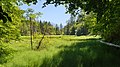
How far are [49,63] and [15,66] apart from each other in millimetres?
1726

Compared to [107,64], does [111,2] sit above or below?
above

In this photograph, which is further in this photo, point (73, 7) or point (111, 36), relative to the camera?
point (111, 36)

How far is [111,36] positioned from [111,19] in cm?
1126

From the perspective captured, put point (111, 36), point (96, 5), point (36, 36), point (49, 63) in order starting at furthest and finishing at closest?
point (36, 36), point (111, 36), point (49, 63), point (96, 5)

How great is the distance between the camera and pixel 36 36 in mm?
34812

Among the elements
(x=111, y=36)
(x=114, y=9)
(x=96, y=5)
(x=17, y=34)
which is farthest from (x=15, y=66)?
(x=111, y=36)

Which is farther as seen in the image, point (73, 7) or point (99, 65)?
point (99, 65)

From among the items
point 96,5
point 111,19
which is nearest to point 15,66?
point 111,19

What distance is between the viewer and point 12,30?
45.8ft

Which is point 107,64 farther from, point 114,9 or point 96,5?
point 96,5

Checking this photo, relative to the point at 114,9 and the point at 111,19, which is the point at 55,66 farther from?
the point at 114,9

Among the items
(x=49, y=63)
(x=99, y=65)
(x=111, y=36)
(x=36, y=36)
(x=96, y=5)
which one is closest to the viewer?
(x=96, y=5)

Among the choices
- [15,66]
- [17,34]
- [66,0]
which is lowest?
[15,66]

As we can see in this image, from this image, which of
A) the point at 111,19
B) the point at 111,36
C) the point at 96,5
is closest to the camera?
the point at 96,5
